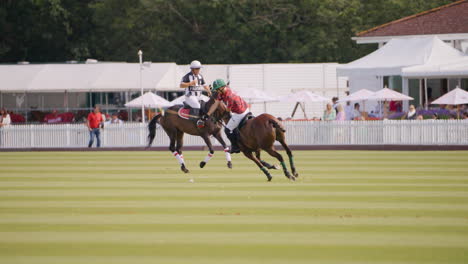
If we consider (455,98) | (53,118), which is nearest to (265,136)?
(455,98)

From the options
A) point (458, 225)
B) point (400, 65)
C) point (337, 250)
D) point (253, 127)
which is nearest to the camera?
point (337, 250)

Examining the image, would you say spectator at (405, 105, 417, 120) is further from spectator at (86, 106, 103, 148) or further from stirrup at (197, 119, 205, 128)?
stirrup at (197, 119, 205, 128)

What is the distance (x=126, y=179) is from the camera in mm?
18172

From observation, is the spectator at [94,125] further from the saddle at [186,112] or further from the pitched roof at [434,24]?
the pitched roof at [434,24]

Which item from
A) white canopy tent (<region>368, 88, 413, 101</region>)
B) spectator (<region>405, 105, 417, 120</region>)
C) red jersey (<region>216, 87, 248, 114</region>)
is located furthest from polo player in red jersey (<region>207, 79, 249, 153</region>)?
white canopy tent (<region>368, 88, 413, 101</region>)

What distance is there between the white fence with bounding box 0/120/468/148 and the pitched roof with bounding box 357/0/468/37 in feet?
37.0

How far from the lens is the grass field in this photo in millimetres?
9320

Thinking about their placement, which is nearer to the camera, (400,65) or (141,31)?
(400,65)

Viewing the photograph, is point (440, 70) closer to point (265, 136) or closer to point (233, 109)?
point (233, 109)

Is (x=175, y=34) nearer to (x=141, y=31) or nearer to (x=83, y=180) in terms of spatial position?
(x=141, y=31)

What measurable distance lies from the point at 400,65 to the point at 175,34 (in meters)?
25.0

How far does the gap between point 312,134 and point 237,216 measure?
20824 millimetres

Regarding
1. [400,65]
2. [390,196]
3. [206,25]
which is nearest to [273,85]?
[400,65]

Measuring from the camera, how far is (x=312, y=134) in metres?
32.5
